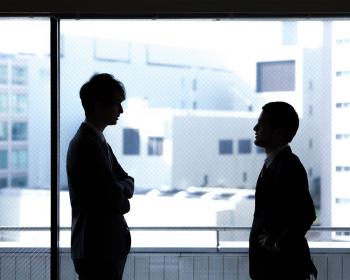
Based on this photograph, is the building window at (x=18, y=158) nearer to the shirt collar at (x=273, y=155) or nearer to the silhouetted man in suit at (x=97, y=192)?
the silhouetted man in suit at (x=97, y=192)

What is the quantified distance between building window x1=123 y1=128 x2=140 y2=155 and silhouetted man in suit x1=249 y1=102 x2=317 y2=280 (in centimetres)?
100

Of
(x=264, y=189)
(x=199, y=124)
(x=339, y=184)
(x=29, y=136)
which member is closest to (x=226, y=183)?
(x=199, y=124)

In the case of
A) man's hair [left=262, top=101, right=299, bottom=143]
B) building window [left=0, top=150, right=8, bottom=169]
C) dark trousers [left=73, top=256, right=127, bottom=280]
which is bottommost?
dark trousers [left=73, top=256, right=127, bottom=280]

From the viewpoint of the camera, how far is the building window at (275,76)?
309 centimetres

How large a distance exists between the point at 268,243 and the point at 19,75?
1.73 meters

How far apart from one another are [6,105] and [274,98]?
58.9 inches

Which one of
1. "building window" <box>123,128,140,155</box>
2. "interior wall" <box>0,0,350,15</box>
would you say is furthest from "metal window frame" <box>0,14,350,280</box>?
"building window" <box>123,128,140,155</box>

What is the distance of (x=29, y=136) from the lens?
3104mm

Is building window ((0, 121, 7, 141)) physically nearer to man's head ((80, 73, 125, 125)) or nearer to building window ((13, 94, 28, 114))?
building window ((13, 94, 28, 114))

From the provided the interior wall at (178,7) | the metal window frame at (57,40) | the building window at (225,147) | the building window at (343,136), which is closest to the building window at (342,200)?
the metal window frame at (57,40)

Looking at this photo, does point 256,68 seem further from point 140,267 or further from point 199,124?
point 140,267

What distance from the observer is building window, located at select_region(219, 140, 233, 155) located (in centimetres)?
309

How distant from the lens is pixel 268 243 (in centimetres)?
213

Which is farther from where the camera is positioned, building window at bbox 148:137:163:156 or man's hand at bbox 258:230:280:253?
building window at bbox 148:137:163:156
